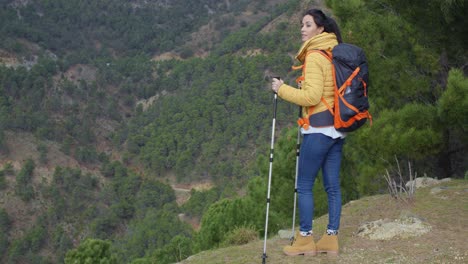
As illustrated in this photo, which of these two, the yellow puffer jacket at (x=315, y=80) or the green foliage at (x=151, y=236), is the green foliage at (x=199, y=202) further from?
the yellow puffer jacket at (x=315, y=80)

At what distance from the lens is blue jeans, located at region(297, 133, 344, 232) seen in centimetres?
373

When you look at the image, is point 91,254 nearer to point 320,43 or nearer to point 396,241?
point 396,241

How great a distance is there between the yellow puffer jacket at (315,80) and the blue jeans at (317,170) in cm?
24

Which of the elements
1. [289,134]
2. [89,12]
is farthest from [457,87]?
[89,12]

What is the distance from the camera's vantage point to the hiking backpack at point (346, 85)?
363 centimetres

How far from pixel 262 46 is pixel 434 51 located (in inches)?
2012

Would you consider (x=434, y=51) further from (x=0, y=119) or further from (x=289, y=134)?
(x=0, y=119)

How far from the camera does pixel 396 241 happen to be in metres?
4.17

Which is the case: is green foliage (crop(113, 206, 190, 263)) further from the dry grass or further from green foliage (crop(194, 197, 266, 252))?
the dry grass

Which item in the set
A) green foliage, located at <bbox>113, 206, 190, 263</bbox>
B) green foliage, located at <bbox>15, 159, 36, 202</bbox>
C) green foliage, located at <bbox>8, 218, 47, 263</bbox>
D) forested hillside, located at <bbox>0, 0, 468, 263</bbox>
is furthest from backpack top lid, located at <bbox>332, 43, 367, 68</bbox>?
green foliage, located at <bbox>15, 159, 36, 202</bbox>

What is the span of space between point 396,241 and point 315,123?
1289 millimetres

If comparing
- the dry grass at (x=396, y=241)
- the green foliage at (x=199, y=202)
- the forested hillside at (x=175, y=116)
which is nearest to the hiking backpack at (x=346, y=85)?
the dry grass at (x=396, y=241)

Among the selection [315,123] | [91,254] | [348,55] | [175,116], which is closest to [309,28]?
[348,55]

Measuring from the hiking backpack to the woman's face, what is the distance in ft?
0.66
